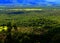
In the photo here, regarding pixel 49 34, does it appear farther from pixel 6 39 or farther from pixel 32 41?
pixel 6 39

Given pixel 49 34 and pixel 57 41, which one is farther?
pixel 49 34

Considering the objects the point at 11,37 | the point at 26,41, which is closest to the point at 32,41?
the point at 26,41

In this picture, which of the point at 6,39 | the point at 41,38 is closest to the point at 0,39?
the point at 6,39

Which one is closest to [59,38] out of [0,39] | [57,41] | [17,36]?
[57,41]

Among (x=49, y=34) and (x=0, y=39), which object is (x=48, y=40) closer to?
(x=49, y=34)

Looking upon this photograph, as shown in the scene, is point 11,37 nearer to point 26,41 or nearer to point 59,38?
point 26,41

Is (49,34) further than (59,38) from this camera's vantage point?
Yes

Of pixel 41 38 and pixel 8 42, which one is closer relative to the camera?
pixel 8 42
